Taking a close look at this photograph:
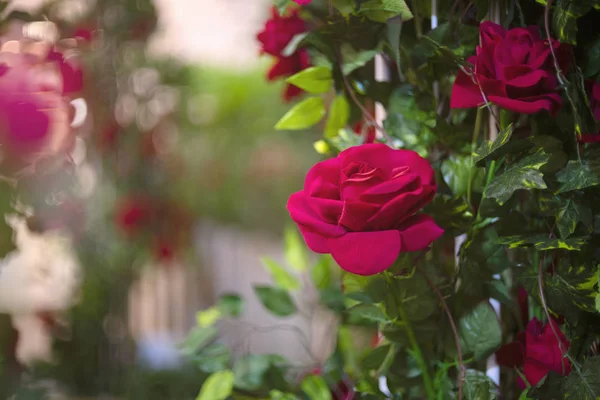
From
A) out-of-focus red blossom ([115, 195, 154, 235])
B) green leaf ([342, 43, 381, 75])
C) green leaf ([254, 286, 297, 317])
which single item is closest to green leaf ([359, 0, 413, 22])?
green leaf ([342, 43, 381, 75])

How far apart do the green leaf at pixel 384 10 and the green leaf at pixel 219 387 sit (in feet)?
1.31

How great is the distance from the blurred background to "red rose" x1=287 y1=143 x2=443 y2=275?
65cm

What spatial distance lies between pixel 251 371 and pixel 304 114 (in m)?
0.30

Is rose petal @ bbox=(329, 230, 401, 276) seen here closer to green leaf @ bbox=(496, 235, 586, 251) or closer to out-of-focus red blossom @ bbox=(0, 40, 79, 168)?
green leaf @ bbox=(496, 235, 586, 251)

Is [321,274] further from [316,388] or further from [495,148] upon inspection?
[495,148]

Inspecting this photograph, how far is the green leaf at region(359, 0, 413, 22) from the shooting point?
434mm

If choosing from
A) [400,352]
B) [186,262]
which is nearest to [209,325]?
[400,352]

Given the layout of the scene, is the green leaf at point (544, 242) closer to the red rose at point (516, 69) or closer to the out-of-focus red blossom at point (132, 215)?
the red rose at point (516, 69)

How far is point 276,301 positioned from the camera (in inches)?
26.4

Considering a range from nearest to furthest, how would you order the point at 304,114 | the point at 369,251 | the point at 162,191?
1. the point at 369,251
2. the point at 304,114
3. the point at 162,191

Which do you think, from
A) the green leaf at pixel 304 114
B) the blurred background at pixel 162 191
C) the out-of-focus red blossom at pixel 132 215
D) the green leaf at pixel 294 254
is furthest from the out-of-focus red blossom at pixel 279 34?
the out-of-focus red blossom at pixel 132 215

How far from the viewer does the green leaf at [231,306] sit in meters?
0.69

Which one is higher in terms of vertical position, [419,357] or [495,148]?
[495,148]

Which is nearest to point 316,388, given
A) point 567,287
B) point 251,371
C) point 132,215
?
point 251,371
